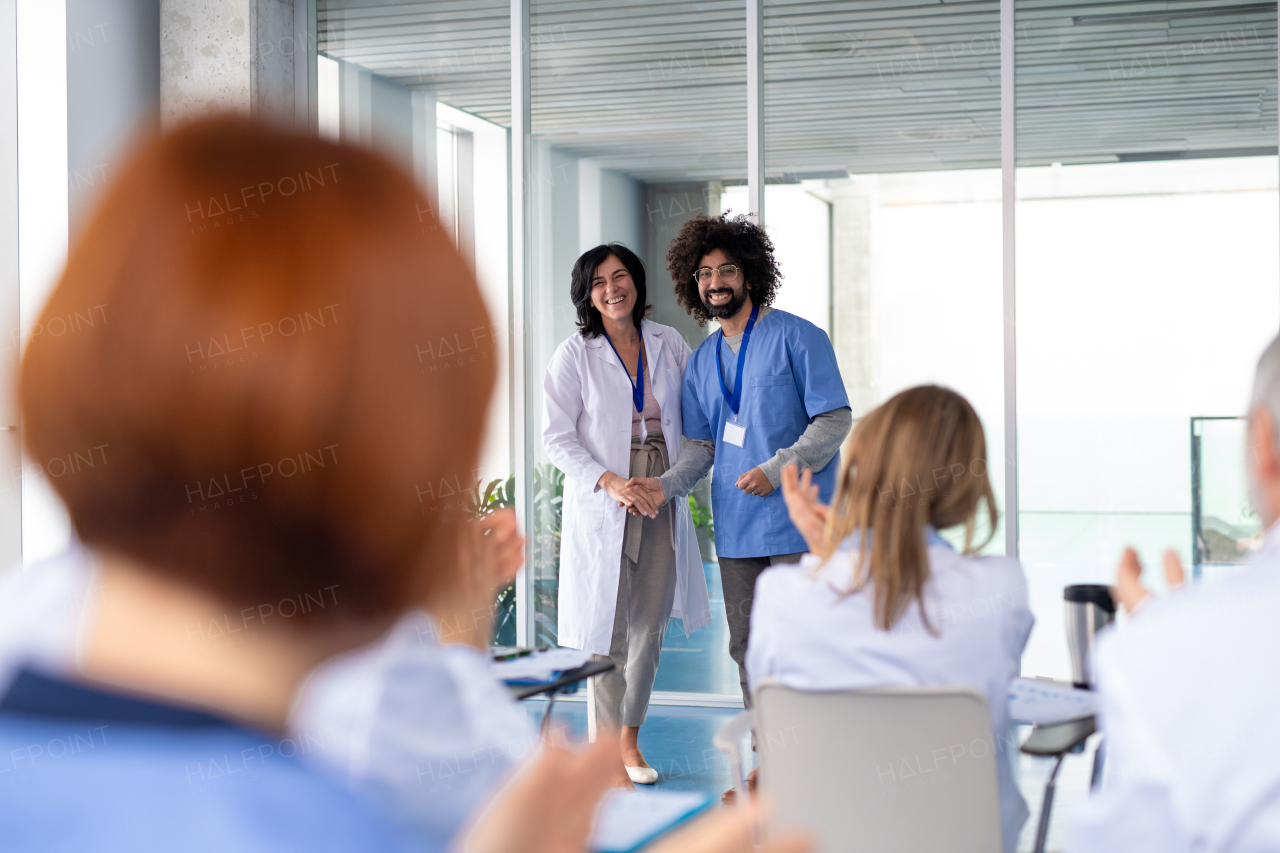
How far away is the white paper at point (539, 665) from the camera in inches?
95.5

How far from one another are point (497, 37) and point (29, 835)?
5154mm

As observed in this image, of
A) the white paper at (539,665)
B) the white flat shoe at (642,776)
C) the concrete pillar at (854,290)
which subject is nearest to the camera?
the white paper at (539,665)

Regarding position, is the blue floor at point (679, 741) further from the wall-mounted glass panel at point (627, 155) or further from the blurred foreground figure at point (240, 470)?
the blurred foreground figure at point (240, 470)

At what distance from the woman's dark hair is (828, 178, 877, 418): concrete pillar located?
3.64ft

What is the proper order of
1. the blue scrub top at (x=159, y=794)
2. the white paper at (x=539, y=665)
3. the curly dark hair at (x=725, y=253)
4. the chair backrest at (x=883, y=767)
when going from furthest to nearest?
the curly dark hair at (x=725, y=253) < the white paper at (x=539, y=665) < the chair backrest at (x=883, y=767) < the blue scrub top at (x=159, y=794)

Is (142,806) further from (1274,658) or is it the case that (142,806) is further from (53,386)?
(1274,658)

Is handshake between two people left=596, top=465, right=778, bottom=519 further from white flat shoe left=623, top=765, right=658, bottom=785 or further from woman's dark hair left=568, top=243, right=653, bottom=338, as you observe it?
white flat shoe left=623, top=765, right=658, bottom=785

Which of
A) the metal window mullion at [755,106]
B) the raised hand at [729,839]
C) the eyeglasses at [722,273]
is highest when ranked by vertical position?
the metal window mullion at [755,106]

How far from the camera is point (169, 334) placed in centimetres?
55

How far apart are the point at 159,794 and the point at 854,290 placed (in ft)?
14.8

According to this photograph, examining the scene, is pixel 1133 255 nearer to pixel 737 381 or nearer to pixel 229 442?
pixel 737 381

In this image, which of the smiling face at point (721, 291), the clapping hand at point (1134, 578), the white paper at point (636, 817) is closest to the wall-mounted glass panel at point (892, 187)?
the smiling face at point (721, 291)

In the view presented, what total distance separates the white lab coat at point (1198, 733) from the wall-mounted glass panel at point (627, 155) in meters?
3.75

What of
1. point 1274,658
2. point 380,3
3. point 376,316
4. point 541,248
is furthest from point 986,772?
point 380,3
